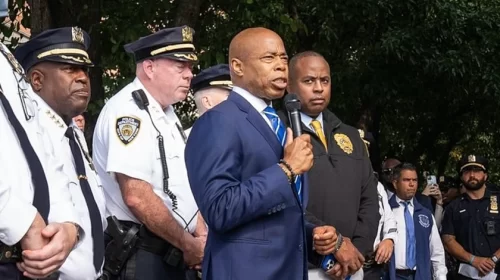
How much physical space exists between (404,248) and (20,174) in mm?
5714

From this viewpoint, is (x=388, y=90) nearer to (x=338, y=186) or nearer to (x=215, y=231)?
(x=338, y=186)

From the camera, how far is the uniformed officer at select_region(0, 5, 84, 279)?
2.85 m

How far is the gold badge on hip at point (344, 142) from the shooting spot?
206 inches

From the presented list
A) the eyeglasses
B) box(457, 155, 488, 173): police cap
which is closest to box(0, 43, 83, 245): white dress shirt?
the eyeglasses

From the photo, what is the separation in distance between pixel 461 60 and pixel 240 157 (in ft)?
29.6

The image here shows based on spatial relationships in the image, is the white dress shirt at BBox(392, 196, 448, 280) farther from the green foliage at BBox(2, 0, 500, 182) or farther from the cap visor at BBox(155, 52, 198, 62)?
the cap visor at BBox(155, 52, 198, 62)

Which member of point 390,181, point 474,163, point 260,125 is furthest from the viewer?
point 474,163

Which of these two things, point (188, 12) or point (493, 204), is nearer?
point (188, 12)

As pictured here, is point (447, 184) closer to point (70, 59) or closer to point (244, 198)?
point (70, 59)

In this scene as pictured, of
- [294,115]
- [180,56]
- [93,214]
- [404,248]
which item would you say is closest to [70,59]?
Answer: [93,214]

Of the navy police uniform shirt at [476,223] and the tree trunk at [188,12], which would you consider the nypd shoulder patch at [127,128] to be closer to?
the tree trunk at [188,12]

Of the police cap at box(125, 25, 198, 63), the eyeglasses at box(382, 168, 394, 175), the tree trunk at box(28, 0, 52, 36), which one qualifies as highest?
the tree trunk at box(28, 0, 52, 36)

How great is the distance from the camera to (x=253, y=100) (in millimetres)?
3908

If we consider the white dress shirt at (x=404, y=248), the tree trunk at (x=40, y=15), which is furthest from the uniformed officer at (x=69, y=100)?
the white dress shirt at (x=404, y=248)
